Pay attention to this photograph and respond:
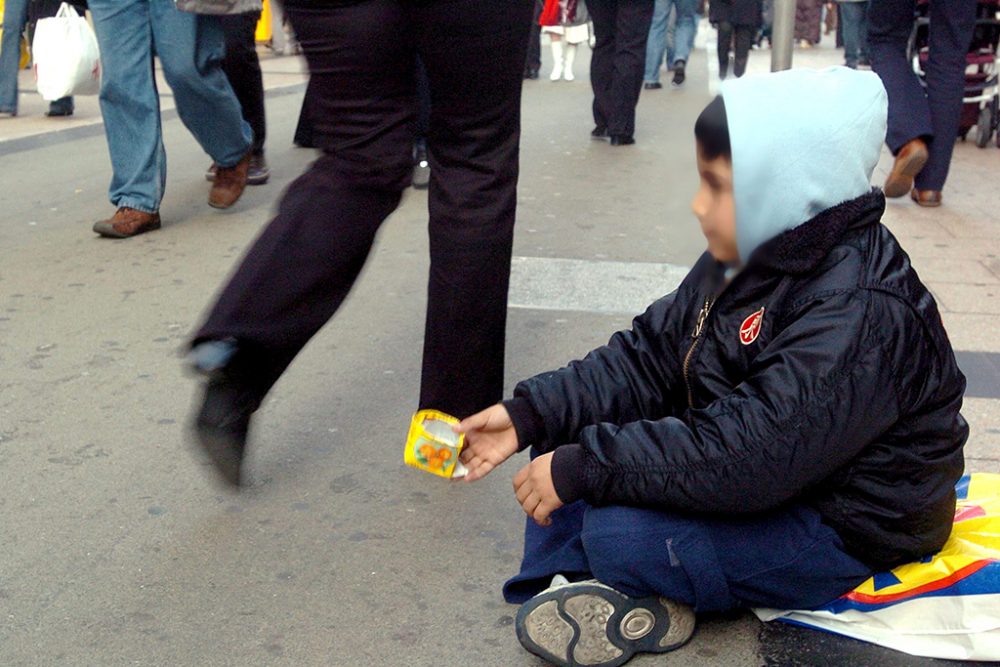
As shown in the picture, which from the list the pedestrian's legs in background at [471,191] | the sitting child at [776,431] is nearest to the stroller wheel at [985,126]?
the pedestrian's legs in background at [471,191]

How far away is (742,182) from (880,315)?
0.28 m

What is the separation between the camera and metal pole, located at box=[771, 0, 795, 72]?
4.50 m

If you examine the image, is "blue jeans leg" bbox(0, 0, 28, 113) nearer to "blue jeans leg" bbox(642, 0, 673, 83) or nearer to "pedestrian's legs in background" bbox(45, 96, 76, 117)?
"pedestrian's legs in background" bbox(45, 96, 76, 117)

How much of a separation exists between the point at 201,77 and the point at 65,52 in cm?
115

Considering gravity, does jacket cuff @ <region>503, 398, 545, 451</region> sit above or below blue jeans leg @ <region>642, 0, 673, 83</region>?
above

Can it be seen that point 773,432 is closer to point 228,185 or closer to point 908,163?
point 908,163

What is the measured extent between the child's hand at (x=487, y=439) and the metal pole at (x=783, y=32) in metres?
2.65

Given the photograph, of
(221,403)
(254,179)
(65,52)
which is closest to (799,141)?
(221,403)

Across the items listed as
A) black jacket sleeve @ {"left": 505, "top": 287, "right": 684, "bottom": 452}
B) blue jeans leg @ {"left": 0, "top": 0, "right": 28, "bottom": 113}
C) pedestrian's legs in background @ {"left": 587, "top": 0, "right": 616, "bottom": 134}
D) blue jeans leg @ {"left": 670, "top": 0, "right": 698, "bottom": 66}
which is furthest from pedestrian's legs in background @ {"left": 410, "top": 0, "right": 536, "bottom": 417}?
blue jeans leg @ {"left": 670, "top": 0, "right": 698, "bottom": 66}

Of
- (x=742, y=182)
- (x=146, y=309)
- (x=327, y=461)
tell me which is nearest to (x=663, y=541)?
(x=742, y=182)

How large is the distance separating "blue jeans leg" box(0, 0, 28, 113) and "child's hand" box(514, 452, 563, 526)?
7.19 meters

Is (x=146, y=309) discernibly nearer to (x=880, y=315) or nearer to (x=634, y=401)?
(x=634, y=401)

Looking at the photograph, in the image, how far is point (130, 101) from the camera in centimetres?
485

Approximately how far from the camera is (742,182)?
6.43ft
